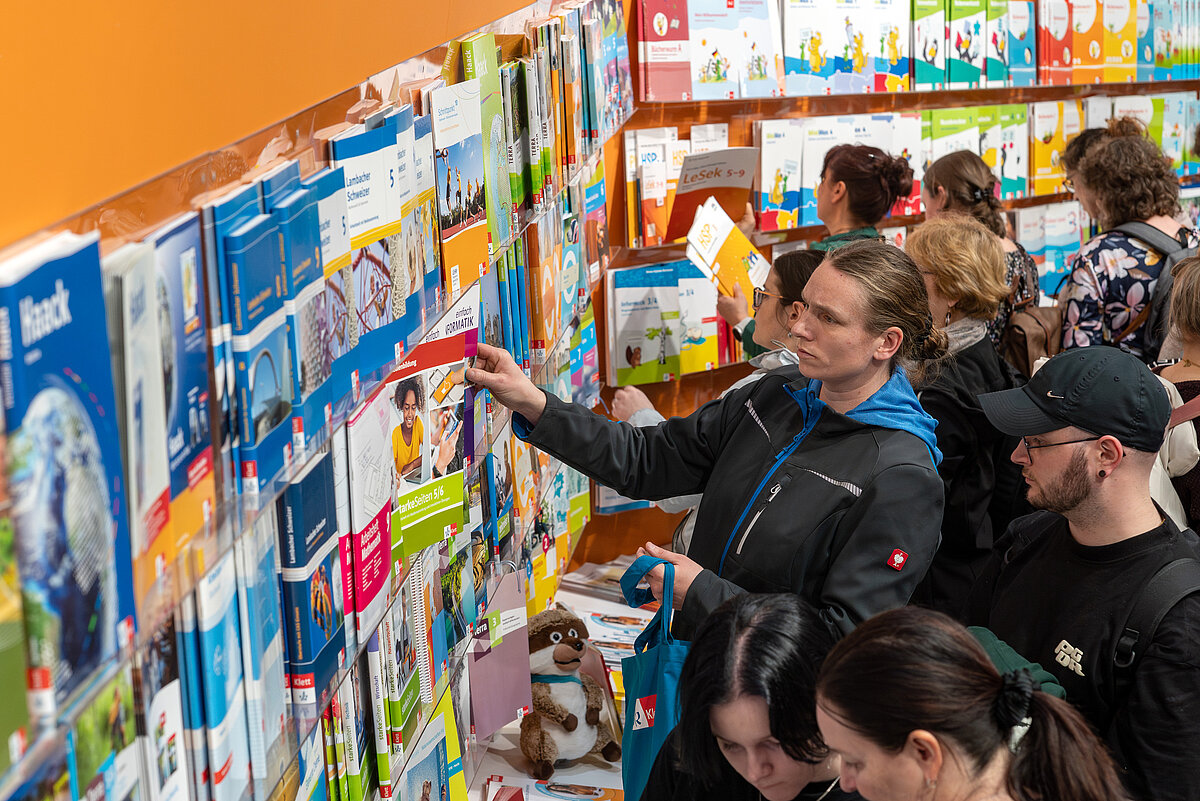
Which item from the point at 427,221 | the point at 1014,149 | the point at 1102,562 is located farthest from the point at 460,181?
the point at 1014,149

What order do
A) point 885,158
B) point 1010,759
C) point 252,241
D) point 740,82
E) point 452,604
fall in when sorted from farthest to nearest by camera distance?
point 740,82 → point 885,158 → point 452,604 → point 1010,759 → point 252,241

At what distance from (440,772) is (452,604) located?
0.33 meters

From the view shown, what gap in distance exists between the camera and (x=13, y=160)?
76 centimetres

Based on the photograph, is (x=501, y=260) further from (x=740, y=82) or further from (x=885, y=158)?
(x=740, y=82)

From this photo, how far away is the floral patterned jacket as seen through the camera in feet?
13.7

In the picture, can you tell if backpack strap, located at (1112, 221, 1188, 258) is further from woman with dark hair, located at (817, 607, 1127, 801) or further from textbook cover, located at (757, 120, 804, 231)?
woman with dark hair, located at (817, 607, 1127, 801)

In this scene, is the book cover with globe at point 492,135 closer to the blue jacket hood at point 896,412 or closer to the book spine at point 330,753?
the blue jacket hood at point 896,412

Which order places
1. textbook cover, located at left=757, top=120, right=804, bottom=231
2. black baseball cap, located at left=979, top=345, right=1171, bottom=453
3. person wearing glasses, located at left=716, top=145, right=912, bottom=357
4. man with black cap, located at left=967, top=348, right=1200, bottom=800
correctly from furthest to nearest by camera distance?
textbook cover, located at left=757, top=120, right=804, bottom=231, person wearing glasses, located at left=716, top=145, right=912, bottom=357, black baseball cap, located at left=979, top=345, right=1171, bottom=453, man with black cap, located at left=967, top=348, right=1200, bottom=800

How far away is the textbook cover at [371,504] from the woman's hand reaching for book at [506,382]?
1.72 ft

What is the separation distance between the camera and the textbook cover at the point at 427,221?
5.31ft

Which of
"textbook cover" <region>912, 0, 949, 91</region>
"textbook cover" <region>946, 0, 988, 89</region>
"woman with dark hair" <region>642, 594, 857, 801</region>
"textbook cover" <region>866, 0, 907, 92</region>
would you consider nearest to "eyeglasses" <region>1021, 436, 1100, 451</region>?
"woman with dark hair" <region>642, 594, 857, 801</region>

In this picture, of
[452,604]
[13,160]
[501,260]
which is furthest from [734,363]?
[13,160]

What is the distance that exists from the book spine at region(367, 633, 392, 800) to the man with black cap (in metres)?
1.21

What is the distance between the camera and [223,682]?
3.39 ft
